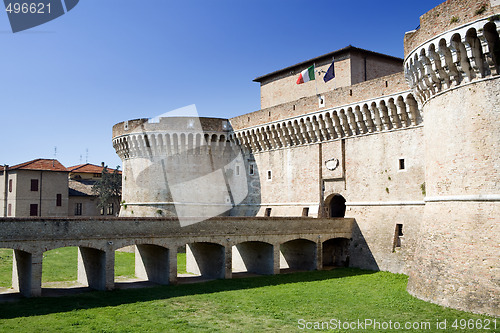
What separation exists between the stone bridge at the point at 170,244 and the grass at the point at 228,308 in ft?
5.12

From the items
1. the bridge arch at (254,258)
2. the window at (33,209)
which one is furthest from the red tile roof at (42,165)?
the bridge arch at (254,258)

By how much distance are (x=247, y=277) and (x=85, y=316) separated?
30.6 feet

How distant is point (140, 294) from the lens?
18438 millimetres

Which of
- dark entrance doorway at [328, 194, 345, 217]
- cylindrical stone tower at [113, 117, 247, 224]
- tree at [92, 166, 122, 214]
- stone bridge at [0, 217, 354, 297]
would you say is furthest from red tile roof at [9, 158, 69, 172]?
dark entrance doorway at [328, 194, 345, 217]

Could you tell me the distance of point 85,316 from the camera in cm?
1494

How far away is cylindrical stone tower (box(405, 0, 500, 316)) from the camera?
46.7ft

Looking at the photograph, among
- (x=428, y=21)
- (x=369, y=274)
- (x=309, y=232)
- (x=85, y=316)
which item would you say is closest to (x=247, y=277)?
(x=309, y=232)

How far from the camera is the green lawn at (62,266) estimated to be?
22816 mm

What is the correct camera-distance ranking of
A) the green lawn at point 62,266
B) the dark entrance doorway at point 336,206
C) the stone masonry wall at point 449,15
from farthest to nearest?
the dark entrance doorway at point 336,206 → the green lawn at point 62,266 → the stone masonry wall at point 449,15

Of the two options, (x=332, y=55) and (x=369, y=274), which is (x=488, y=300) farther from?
(x=332, y=55)

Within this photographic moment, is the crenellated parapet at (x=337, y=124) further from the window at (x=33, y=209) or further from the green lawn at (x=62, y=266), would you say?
the window at (x=33, y=209)

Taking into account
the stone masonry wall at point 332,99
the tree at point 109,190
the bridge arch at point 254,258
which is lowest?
the bridge arch at point 254,258

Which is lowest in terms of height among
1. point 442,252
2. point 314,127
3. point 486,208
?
point 442,252

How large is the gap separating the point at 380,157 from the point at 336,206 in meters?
5.59
